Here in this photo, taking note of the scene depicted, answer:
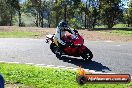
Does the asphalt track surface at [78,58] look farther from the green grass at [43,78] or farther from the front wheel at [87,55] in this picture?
the green grass at [43,78]

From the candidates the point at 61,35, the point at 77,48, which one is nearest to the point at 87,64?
the point at 77,48

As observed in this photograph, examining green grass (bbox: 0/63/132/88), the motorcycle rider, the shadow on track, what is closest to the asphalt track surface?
the shadow on track

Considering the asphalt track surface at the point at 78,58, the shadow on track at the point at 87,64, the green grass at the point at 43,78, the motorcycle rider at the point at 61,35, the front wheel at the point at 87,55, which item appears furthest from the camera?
the motorcycle rider at the point at 61,35

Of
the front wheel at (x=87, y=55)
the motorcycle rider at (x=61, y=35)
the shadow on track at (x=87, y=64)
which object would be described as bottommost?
the shadow on track at (x=87, y=64)

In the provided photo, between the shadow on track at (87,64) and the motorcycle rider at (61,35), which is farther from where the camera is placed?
the motorcycle rider at (61,35)

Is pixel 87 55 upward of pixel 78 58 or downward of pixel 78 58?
upward

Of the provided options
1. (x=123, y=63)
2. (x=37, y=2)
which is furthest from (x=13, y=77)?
(x=37, y=2)

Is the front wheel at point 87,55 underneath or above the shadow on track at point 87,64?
above

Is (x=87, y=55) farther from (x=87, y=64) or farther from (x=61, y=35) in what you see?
(x=61, y=35)

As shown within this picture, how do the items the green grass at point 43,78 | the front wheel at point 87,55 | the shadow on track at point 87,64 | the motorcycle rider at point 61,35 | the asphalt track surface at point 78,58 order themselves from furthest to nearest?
the motorcycle rider at point 61,35
the front wheel at point 87,55
the asphalt track surface at point 78,58
the shadow on track at point 87,64
the green grass at point 43,78

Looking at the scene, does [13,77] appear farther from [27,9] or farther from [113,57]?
[27,9]

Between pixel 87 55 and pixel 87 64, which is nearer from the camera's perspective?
pixel 87 64

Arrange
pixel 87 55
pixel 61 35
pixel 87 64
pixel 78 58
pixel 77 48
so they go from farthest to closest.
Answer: pixel 61 35 → pixel 78 58 → pixel 77 48 → pixel 87 55 → pixel 87 64

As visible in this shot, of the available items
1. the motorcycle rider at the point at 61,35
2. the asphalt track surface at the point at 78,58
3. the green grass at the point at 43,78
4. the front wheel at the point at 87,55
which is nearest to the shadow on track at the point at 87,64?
the asphalt track surface at the point at 78,58
